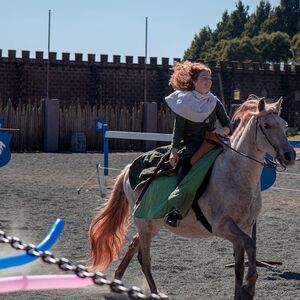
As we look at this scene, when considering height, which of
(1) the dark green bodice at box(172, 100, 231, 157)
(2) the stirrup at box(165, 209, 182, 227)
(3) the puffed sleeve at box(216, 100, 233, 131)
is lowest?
(2) the stirrup at box(165, 209, 182, 227)

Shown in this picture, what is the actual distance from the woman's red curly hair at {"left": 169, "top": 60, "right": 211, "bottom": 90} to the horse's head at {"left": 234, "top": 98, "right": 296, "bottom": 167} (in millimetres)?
554

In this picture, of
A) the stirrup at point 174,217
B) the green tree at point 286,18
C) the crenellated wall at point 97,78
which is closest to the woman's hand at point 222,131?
the stirrup at point 174,217

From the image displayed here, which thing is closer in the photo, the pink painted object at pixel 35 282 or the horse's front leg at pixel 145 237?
the pink painted object at pixel 35 282

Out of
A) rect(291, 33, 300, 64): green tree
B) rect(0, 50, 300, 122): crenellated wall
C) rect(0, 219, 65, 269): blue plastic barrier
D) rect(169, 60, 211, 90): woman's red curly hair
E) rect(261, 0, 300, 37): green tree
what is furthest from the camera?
rect(261, 0, 300, 37): green tree

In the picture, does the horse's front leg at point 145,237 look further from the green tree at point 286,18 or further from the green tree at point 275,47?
the green tree at point 286,18

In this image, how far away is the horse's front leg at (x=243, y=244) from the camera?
226 inches

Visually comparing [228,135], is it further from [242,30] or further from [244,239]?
[242,30]

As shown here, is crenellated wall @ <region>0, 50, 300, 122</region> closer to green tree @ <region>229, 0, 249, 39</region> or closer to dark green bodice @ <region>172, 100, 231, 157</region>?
dark green bodice @ <region>172, 100, 231, 157</region>

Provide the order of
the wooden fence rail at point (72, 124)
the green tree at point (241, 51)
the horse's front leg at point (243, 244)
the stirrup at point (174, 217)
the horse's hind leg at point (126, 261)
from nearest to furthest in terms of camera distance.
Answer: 1. the horse's front leg at point (243, 244)
2. the stirrup at point (174, 217)
3. the horse's hind leg at point (126, 261)
4. the wooden fence rail at point (72, 124)
5. the green tree at point (241, 51)

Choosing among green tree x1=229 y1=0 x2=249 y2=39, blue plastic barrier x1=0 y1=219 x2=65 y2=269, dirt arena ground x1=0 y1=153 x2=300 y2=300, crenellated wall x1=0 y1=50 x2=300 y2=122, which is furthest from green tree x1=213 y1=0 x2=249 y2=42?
blue plastic barrier x1=0 y1=219 x2=65 y2=269

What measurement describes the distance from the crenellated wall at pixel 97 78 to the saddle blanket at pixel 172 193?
36083 mm

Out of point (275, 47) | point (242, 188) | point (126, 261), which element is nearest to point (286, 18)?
point (275, 47)

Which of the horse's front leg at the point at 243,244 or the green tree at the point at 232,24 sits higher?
the green tree at the point at 232,24

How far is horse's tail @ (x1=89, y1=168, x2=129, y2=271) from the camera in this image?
23.1 feet
